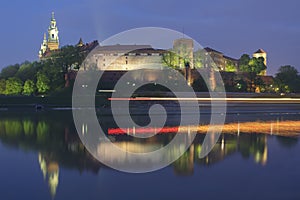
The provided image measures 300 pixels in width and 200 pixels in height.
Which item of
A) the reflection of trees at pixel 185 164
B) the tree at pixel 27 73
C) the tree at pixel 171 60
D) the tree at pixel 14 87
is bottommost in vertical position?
the reflection of trees at pixel 185 164

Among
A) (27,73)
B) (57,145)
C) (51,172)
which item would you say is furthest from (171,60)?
(51,172)

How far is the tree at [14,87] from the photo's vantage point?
5175cm

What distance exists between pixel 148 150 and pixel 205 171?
10.7 feet

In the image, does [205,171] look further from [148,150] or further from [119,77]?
[119,77]

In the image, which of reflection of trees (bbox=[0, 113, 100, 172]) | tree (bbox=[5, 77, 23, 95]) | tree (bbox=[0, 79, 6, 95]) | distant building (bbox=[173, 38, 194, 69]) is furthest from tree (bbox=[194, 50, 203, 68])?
reflection of trees (bbox=[0, 113, 100, 172])

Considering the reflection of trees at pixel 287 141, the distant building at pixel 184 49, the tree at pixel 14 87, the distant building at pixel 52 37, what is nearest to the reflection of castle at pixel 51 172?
the reflection of trees at pixel 287 141

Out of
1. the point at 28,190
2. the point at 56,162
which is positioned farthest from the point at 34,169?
the point at 28,190

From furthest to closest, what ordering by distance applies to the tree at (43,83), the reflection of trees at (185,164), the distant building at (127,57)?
the distant building at (127,57) < the tree at (43,83) < the reflection of trees at (185,164)

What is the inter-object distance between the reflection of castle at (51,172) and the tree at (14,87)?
1720 inches

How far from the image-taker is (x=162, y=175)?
8664 mm

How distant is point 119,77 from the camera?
55688 mm

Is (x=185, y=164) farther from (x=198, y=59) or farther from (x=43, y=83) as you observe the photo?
(x=198, y=59)

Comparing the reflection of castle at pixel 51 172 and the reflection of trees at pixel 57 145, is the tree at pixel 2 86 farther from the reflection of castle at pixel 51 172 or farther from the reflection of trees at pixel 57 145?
the reflection of castle at pixel 51 172

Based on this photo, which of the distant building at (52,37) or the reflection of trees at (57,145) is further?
the distant building at (52,37)
